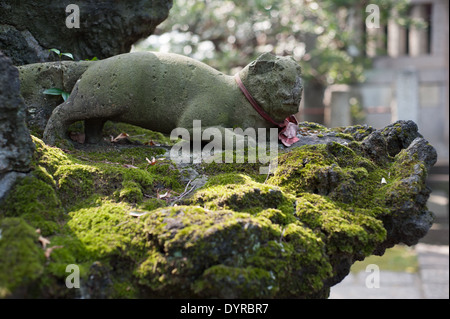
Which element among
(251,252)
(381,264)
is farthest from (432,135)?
(251,252)

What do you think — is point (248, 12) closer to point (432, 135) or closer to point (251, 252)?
point (432, 135)

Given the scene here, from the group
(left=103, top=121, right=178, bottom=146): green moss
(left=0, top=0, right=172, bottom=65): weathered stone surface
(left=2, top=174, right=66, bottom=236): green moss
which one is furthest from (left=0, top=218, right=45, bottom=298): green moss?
(left=0, top=0, right=172, bottom=65): weathered stone surface

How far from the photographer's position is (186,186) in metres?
2.87

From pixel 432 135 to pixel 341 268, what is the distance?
7.65 meters

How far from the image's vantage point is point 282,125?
11.5 feet

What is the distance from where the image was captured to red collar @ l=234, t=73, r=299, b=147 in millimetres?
3381

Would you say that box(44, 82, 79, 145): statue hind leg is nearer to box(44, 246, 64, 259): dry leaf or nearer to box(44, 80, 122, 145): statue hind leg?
box(44, 80, 122, 145): statue hind leg

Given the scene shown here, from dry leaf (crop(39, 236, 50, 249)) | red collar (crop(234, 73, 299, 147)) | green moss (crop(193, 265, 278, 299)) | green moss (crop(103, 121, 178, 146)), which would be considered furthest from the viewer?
green moss (crop(103, 121, 178, 146))

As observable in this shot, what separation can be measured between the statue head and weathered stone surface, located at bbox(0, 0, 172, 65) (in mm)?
1459

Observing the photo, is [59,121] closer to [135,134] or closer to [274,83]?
[135,134]

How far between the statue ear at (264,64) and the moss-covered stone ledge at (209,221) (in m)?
0.67

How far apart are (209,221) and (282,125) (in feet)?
4.95

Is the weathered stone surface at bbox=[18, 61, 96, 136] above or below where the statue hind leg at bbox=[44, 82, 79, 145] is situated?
above

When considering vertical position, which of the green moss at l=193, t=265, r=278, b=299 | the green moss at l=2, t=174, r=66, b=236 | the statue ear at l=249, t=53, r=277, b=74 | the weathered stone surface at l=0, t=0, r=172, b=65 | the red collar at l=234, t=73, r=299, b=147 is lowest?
the green moss at l=193, t=265, r=278, b=299
